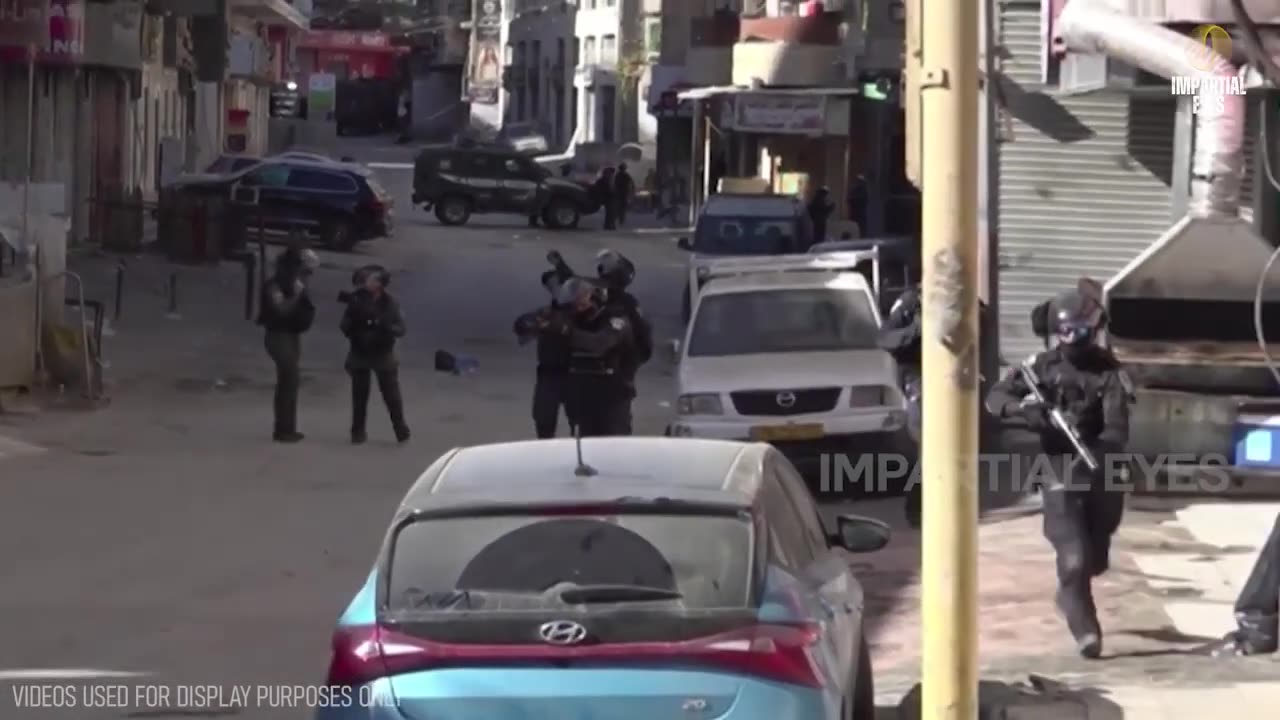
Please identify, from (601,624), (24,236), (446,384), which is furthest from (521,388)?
(601,624)

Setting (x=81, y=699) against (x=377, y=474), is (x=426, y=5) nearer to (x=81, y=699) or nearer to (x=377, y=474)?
(x=377, y=474)

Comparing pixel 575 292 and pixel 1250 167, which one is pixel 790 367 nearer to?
pixel 575 292

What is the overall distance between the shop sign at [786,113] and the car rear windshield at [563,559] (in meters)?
42.8

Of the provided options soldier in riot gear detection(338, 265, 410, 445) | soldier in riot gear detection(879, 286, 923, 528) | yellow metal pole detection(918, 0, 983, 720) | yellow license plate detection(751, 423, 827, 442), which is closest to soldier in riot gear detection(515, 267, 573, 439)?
yellow license plate detection(751, 423, 827, 442)

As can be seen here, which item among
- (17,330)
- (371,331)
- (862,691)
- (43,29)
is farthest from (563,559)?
(43,29)

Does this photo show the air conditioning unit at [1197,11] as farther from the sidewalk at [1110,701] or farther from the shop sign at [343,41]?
the shop sign at [343,41]

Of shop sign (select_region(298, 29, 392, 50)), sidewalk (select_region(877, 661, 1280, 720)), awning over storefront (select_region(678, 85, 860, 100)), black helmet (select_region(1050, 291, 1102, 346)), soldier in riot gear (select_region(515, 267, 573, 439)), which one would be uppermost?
shop sign (select_region(298, 29, 392, 50))

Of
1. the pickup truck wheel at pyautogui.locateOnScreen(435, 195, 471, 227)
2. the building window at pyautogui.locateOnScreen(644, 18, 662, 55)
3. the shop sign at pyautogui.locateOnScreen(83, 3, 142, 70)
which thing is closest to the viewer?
the shop sign at pyautogui.locateOnScreen(83, 3, 142, 70)

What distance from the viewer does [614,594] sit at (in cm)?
626

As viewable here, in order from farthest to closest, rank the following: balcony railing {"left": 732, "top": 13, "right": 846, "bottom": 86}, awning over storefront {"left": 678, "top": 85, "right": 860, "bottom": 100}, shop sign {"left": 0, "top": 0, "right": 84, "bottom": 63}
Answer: balcony railing {"left": 732, "top": 13, "right": 846, "bottom": 86} < awning over storefront {"left": 678, "top": 85, "right": 860, "bottom": 100} < shop sign {"left": 0, "top": 0, "right": 84, "bottom": 63}

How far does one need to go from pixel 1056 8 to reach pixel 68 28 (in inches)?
730

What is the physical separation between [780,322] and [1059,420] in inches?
315

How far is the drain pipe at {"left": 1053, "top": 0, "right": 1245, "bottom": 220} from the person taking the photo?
43.5 ft

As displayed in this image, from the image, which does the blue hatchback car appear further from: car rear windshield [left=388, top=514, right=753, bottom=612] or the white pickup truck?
the white pickup truck
